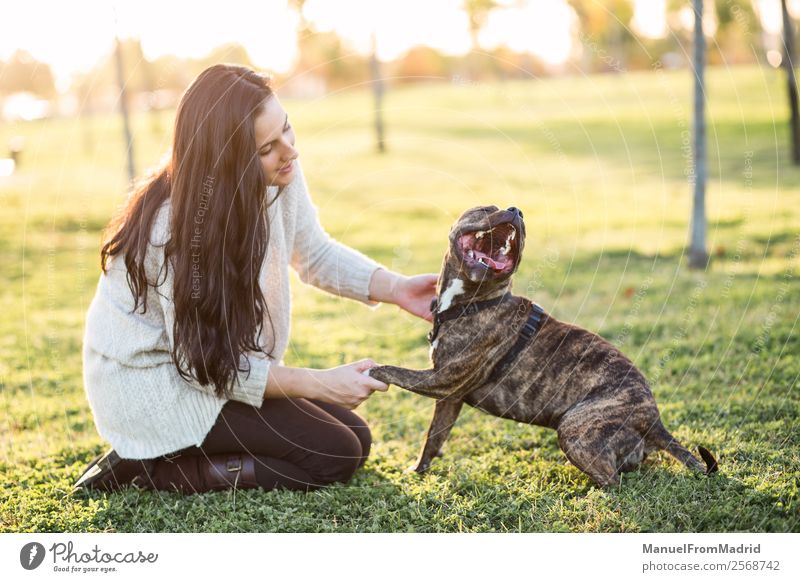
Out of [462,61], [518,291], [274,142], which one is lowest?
[518,291]

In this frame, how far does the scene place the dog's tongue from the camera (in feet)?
14.9

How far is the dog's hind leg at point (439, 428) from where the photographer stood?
509cm

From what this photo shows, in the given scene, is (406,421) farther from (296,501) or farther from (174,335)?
(174,335)

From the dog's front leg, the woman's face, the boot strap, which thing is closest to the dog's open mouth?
the dog's front leg

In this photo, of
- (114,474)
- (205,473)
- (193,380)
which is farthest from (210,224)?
(114,474)

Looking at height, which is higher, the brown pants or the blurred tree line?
the blurred tree line

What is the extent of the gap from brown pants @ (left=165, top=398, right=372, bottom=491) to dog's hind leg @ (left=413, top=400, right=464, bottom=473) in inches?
16.8

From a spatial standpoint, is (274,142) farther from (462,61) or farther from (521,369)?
(462,61)

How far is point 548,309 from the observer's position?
9203 mm

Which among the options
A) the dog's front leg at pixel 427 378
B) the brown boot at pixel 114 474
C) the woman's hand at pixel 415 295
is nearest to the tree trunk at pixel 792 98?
the woman's hand at pixel 415 295

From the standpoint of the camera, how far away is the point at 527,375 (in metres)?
4.86

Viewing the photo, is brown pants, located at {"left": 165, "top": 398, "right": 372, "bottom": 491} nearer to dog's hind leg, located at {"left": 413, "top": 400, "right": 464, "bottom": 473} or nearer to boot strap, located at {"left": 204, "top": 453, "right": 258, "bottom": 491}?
boot strap, located at {"left": 204, "top": 453, "right": 258, "bottom": 491}

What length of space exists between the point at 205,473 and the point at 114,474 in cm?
56
